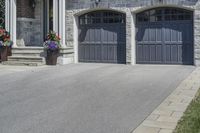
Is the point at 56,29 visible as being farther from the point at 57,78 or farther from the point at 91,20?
the point at 57,78

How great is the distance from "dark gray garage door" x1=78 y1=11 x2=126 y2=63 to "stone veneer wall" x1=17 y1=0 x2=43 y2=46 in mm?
2517

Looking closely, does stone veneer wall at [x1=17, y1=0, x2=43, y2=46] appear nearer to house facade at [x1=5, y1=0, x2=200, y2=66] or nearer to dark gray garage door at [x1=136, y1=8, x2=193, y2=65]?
house facade at [x1=5, y1=0, x2=200, y2=66]

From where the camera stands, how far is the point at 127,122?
5371 mm

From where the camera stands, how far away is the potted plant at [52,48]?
46.9 ft

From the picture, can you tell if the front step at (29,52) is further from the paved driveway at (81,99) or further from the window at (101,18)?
the paved driveway at (81,99)

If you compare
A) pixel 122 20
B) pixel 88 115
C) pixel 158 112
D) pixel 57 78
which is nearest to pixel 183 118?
pixel 158 112

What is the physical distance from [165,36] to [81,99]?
7814 mm

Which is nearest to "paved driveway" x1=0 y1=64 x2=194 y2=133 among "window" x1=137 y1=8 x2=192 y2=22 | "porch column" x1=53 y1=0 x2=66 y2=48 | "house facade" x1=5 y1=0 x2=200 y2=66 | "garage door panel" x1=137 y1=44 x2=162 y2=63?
"house facade" x1=5 y1=0 x2=200 y2=66

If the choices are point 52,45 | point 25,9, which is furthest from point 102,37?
point 25,9

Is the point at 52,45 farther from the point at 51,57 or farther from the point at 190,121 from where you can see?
the point at 190,121

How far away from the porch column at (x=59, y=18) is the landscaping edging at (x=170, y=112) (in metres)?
7.66

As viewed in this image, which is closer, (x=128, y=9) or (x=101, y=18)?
(x=128, y=9)

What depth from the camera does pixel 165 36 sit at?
14.2m

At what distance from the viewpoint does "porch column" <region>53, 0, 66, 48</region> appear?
15.2m
